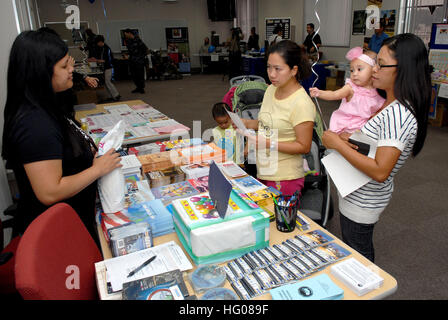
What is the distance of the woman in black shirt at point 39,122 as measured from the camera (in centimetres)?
120

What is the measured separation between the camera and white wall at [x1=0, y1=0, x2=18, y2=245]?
7.89 feet

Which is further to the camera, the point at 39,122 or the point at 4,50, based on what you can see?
the point at 4,50

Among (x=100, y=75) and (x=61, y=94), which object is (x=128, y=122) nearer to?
(x=61, y=94)

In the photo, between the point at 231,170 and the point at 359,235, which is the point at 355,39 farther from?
the point at 359,235

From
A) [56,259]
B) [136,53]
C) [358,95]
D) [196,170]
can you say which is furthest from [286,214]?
[136,53]

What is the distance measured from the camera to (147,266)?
1177mm

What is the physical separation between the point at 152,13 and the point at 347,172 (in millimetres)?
12592

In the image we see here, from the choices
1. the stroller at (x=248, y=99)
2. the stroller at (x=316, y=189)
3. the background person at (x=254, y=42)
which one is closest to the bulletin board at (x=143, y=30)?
the background person at (x=254, y=42)

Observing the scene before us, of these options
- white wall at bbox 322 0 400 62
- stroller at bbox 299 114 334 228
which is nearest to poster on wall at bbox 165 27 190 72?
white wall at bbox 322 0 400 62

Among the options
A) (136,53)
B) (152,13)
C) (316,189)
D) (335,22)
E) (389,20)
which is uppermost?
(152,13)

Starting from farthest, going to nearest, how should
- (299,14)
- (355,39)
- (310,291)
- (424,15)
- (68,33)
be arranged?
1. (299,14)
2. (68,33)
3. (355,39)
4. (424,15)
5. (310,291)

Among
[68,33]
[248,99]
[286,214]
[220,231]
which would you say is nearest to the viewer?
[220,231]

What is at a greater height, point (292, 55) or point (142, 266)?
point (292, 55)

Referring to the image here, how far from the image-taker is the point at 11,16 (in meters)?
2.93
